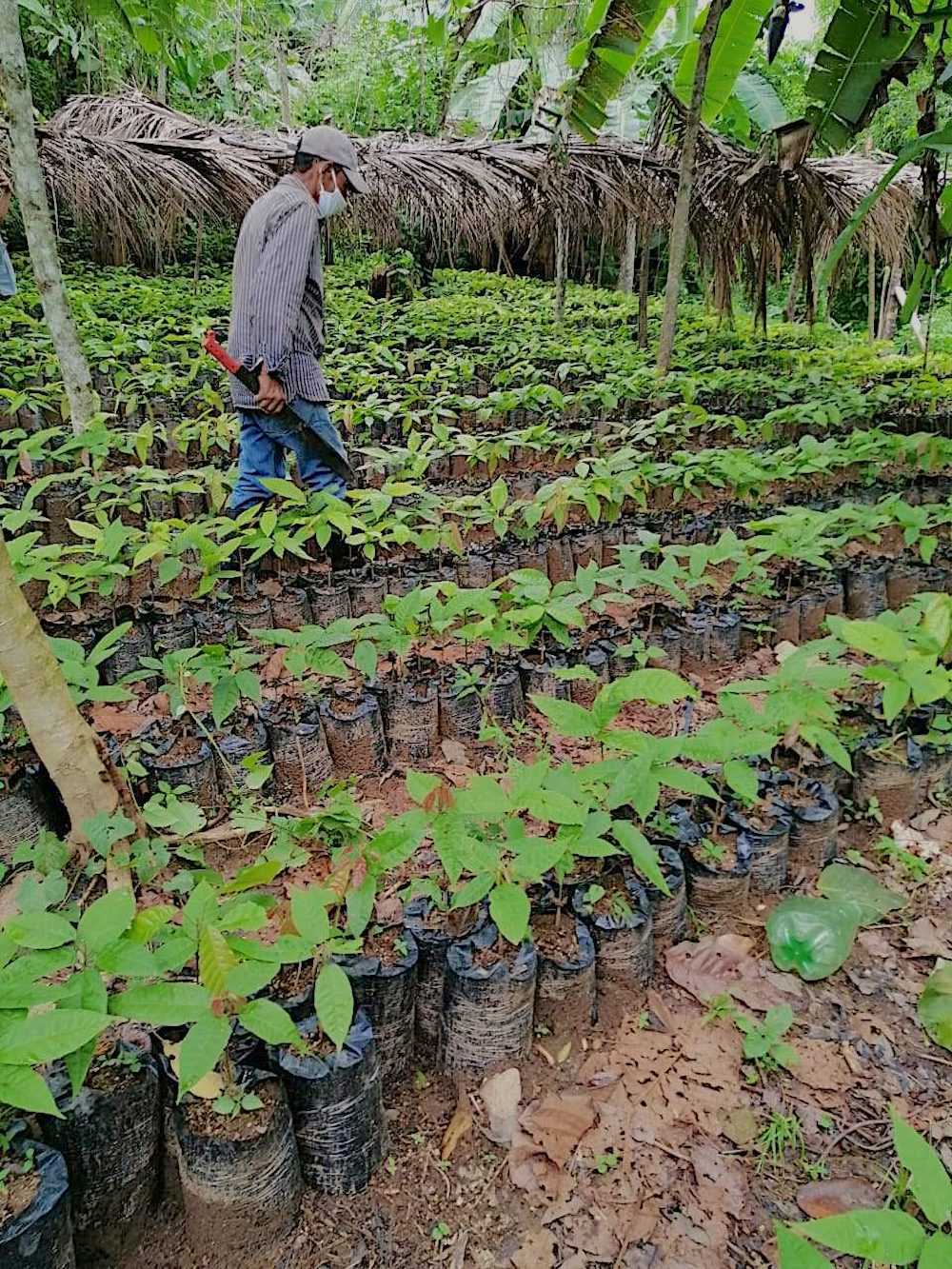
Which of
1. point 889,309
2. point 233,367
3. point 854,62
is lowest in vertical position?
point 889,309

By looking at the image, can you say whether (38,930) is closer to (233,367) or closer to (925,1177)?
(925,1177)

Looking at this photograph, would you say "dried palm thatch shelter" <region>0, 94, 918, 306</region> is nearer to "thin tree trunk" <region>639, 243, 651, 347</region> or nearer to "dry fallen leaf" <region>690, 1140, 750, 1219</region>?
"thin tree trunk" <region>639, 243, 651, 347</region>

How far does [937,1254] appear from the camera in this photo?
37.7 inches

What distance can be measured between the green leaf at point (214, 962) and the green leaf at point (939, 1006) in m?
1.38

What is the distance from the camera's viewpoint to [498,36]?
1211 centimetres

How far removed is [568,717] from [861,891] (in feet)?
2.86

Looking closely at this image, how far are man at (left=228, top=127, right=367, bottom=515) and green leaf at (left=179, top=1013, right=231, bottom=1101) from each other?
2.57m

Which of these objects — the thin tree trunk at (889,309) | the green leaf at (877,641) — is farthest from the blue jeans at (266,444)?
the thin tree trunk at (889,309)

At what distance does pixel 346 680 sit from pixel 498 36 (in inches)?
509

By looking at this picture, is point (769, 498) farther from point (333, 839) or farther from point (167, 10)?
point (167, 10)

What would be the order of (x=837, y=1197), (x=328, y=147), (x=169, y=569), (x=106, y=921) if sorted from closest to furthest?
(x=106, y=921) < (x=837, y=1197) < (x=169, y=569) < (x=328, y=147)

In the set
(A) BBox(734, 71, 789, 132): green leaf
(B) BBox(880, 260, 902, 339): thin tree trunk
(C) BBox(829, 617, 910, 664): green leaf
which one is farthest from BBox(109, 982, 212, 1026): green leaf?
(B) BBox(880, 260, 902, 339): thin tree trunk

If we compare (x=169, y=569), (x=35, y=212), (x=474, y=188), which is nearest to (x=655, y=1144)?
(x=169, y=569)

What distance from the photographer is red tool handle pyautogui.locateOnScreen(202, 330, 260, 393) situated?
10.2ft
